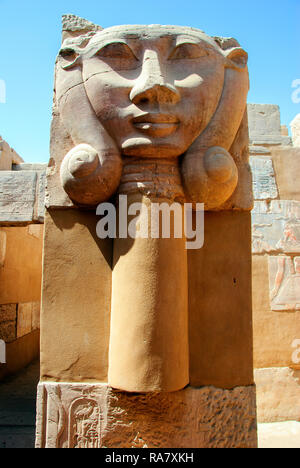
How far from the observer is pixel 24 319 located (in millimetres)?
4844

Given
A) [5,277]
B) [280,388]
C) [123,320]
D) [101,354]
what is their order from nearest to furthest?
[123,320] < [101,354] < [280,388] < [5,277]

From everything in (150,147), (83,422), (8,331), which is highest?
(150,147)

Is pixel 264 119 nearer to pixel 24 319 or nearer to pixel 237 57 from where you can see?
pixel 237 57

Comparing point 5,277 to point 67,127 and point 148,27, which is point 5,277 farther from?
point 148,27

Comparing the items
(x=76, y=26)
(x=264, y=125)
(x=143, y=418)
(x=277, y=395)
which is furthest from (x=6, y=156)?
(x=277, y=395)

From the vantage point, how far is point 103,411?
147 cm

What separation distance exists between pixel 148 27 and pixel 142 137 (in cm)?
50

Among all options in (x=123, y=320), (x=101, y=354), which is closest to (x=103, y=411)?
(x=101, y=354)

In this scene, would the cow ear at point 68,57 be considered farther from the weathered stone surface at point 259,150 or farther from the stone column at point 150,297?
the weathered stone surface at point 259,150

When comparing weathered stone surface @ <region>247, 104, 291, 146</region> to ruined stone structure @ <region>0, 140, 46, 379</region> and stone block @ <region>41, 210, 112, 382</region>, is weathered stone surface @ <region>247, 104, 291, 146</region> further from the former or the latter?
stone block @ <region>41, 210, 112, 382</region>

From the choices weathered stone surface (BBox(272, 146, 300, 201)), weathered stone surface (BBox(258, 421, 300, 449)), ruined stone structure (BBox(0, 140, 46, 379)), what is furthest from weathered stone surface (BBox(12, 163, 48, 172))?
weathered stone surface (BBox(258, 421, 300, 449))

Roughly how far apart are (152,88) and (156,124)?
0.14 metres

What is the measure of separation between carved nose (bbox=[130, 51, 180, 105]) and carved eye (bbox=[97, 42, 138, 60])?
0.30ft

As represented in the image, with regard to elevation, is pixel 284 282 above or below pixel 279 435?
above
